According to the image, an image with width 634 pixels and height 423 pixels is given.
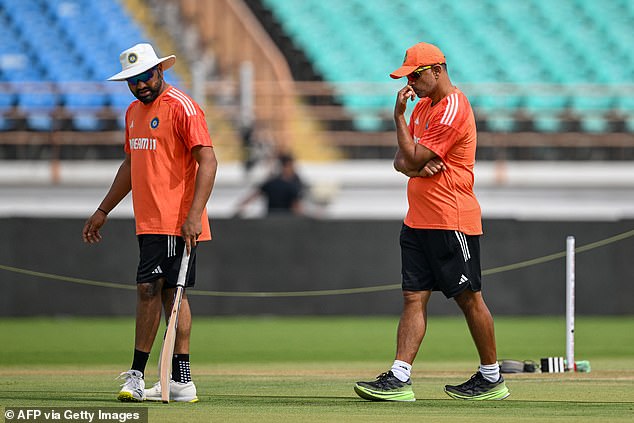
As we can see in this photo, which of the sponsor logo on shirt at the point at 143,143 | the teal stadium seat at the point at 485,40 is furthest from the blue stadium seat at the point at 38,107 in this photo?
the sponsor logo on shirt at the point at 143,143

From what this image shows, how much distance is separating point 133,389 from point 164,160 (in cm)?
141

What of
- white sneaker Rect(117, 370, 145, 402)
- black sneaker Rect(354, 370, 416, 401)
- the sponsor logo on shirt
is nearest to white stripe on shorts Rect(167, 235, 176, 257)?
the sponsor logo on shirt

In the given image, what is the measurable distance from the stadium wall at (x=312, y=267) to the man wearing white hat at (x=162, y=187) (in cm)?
816

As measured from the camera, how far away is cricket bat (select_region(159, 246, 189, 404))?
7.62 m

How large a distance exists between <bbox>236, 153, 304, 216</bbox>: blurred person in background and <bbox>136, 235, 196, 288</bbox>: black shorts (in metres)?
9.53

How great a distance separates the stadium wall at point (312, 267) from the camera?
16062 millimetres

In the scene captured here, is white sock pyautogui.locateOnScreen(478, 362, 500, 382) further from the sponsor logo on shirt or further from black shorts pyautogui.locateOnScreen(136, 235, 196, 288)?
the sponsor logo on shirt

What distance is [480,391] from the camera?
8.10 m

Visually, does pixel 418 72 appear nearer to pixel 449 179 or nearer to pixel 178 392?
pixel 449 179

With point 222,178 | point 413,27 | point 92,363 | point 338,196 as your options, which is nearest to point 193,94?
point 222,178

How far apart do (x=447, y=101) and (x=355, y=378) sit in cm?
272

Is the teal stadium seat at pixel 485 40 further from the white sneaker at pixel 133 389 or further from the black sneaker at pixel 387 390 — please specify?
the white sneaker at pixel 133 389

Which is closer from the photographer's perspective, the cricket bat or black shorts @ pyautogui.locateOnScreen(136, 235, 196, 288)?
the cricket bat

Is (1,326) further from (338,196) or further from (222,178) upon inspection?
(338,196)
